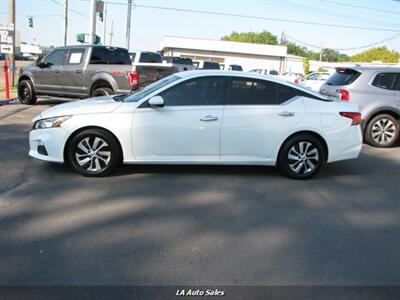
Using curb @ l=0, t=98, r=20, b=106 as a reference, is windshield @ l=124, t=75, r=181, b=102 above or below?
above

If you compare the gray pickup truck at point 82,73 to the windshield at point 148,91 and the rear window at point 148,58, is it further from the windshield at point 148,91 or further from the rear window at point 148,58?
the rear window at point 148,58

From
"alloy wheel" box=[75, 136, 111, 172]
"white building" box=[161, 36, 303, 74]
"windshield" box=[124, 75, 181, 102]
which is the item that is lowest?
"alloy wheel" box=[75, 136, 111, 172]

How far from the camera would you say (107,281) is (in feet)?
11.5

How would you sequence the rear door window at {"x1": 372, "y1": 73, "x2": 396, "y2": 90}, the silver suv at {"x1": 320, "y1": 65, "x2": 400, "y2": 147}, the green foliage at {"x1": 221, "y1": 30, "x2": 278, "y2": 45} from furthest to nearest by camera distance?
1. the green foliage at {"x1": 221, "y1": 30, "x2": 278, "y2": 45}
2. the rear door window at {"x1": 372, "y1": 73, "x2": 396, "y2": 90}
3. the silver suv at {"x1": 320, "y1": 65, "x2": 400, "y2": 147}

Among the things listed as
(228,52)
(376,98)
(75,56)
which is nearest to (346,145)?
(376,98)

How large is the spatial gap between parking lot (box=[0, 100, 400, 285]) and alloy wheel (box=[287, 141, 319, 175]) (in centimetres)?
22

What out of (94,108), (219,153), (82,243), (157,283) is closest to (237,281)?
(157,283)

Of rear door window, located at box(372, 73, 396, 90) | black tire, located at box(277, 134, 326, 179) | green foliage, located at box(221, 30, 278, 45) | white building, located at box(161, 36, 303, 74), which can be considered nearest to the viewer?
black tire, located at box(277, 134, 326, 179)

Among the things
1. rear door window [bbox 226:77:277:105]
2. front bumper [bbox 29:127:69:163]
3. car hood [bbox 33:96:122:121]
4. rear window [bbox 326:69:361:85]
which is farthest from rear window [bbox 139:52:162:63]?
front bumper [bbox 29:127:69:163]

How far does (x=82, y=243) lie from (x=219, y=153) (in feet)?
9.01

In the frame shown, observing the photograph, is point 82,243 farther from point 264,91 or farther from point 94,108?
point 264,91

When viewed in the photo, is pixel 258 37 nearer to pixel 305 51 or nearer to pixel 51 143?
pixel 305 51

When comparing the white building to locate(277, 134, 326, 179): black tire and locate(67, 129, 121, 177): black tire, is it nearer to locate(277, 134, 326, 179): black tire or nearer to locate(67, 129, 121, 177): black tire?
locate(277, 134, 326, 179): black tire

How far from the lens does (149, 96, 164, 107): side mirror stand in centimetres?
608
